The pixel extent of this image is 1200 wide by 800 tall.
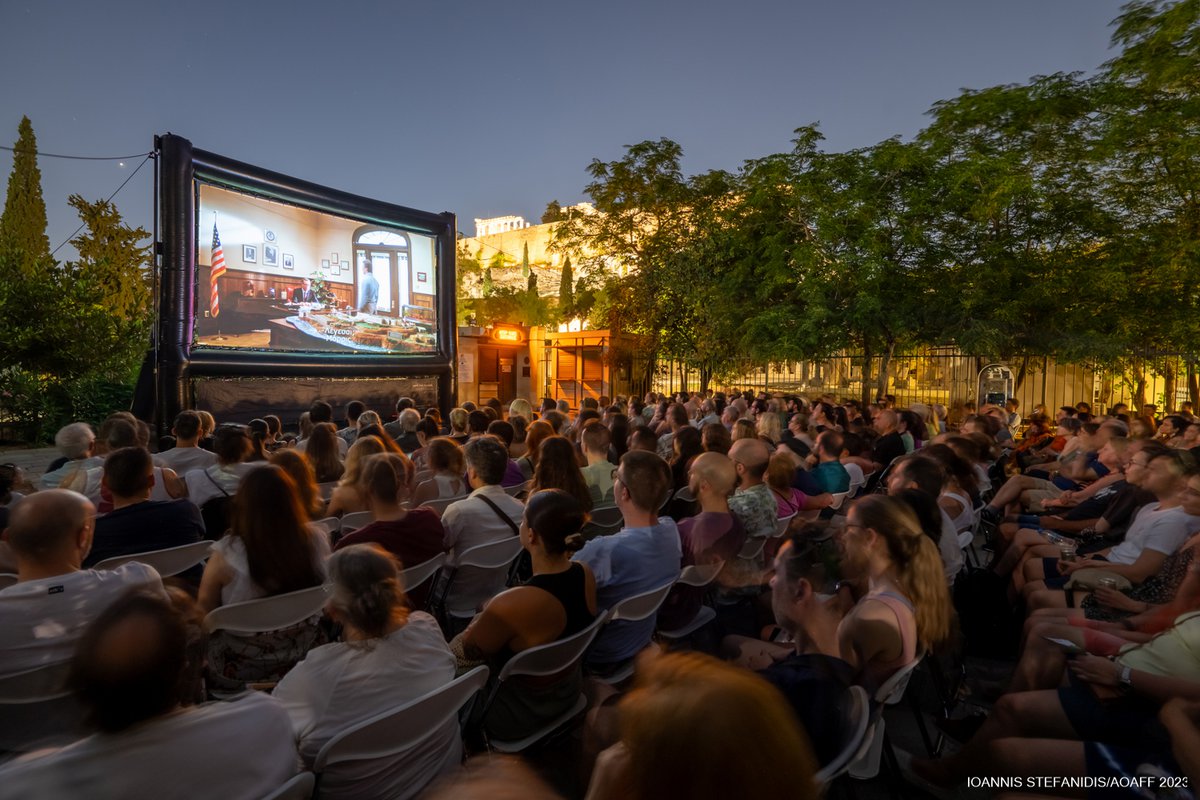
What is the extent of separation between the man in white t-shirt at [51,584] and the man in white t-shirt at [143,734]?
2.28 feet

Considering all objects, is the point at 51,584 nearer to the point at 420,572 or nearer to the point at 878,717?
the point at 420,572

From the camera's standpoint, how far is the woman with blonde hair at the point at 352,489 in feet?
12.7

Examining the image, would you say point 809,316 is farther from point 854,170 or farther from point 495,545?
point 495,545

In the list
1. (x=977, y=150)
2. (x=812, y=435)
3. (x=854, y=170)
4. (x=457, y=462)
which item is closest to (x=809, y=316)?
(x=854, y=170)

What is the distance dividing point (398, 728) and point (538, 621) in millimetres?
663

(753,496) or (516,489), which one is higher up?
(753,496)

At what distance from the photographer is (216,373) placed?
9992mm

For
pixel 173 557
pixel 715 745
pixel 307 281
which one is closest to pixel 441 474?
pixel 173 557

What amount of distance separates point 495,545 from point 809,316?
1150 centimetres

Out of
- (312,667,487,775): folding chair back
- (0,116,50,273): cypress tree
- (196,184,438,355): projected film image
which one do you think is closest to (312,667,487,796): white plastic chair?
(312,667,487,775): folding chair back

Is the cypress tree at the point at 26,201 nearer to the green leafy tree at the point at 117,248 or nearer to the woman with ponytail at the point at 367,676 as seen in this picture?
the green leafy tree at the point at 117,248

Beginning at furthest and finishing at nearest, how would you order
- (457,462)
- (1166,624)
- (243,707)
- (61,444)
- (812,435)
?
(812,435) < (457,462) < (61,444) < (1166,624) < (243,707)

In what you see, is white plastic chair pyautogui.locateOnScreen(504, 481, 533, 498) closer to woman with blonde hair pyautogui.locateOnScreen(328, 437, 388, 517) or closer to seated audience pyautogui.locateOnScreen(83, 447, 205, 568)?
woman with blonde hair pyautogui.locateOnScreen(328, 437, 388, 517)

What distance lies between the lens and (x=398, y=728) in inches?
63.2
